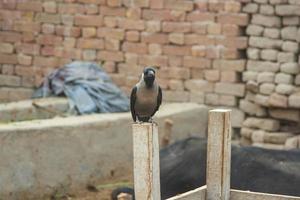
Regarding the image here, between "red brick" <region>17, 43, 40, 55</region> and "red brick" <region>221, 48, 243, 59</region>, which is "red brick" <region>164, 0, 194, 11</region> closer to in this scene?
"red brick" <region>221, 48, 243, 59</region>

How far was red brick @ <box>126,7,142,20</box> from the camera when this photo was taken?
11.6 m

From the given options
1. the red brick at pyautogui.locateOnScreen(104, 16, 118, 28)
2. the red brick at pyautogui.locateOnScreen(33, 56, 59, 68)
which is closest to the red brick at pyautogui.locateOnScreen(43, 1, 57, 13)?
the red brick at pyautogui.locateOnScreen(33, 56, 59, 68)

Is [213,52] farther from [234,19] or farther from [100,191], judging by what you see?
[100,191]

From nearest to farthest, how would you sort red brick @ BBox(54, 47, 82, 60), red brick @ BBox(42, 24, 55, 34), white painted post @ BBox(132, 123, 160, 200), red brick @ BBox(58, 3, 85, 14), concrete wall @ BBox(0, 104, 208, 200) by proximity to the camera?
white painted post @ BBox(132, 123, 160, 200), concrete wall @ BBox(0, 104, 208, 200), red brick @ BBox(58, 3, 85, 14), red brick @ BBox(54, 47, 82, 60), red brick @ BBox(42, 24, 55, 34)

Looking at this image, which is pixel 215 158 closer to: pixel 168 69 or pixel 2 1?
pixel 168 69

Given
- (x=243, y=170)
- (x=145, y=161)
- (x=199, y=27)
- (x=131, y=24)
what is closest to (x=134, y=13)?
(x=131, y=24)

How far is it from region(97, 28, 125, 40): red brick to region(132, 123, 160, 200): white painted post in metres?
6.85

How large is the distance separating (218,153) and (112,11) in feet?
21.6

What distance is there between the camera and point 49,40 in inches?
480

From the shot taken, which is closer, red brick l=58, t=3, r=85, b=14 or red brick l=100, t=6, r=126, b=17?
red brick l=100, t=6, r=126, b=17

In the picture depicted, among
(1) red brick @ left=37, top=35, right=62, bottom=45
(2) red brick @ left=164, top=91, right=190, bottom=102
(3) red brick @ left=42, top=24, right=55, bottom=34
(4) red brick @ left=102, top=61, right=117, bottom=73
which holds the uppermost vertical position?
(3) red brick @ left=42, top=24, right=55, bottom=34

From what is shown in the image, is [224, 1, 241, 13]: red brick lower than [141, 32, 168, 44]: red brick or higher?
higher

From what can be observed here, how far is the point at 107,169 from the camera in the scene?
33.0ft

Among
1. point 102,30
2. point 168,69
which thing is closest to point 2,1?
point 102,30
